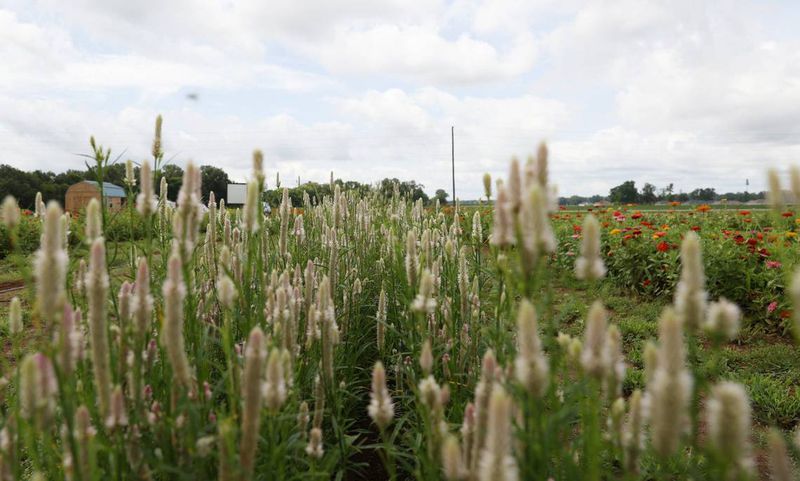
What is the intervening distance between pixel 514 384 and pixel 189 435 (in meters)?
0.86

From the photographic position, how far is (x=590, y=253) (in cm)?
102

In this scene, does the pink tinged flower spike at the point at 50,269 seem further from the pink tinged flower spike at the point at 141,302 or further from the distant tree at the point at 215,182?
the distant tree at the point at 215,182

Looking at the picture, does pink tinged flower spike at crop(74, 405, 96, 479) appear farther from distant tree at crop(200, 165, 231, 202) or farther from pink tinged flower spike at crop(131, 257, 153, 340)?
distant tree at crop(200, 165, 231, 202)

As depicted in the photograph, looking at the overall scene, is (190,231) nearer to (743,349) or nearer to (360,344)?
(360,344)

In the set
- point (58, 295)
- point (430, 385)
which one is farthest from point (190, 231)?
point (430, 385)

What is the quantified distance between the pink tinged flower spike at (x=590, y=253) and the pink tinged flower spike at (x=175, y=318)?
2.86ft

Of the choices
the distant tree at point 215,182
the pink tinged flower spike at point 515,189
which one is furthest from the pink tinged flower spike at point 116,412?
the distant tree at point 215,182

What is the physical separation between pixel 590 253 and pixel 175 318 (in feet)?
2.99

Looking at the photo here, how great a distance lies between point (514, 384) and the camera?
136 cm

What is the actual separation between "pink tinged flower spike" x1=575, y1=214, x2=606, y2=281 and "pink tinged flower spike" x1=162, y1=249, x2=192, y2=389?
87cm

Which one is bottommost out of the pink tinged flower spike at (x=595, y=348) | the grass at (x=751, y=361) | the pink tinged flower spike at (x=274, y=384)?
the grass at (x=751, y=361)

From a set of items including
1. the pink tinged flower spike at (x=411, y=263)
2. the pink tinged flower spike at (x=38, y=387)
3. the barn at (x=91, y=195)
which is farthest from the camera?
the barn at (x=91, y=195)

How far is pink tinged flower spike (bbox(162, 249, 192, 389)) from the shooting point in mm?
1121

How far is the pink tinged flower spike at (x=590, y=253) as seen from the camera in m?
1.00
